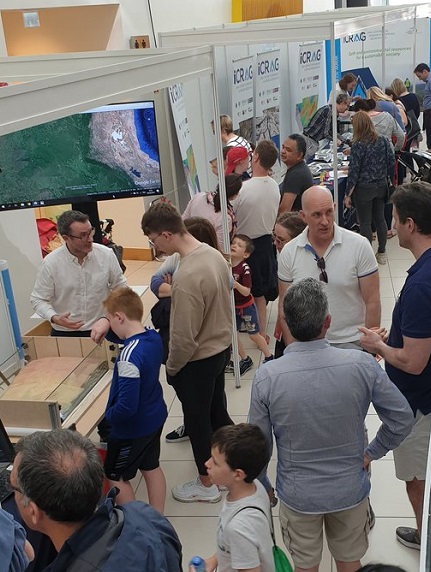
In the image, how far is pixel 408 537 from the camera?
3395 millimetres

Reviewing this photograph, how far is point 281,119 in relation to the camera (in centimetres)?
947

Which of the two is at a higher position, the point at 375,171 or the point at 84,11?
the point at 84,11

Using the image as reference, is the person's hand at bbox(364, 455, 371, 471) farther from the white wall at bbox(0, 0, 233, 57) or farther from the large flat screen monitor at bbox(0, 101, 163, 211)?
the white wall at bbox(0, 0, 233, 57)

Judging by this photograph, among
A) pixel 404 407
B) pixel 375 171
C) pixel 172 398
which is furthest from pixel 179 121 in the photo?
pixel 404 407

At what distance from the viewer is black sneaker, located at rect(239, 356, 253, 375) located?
17.5ft

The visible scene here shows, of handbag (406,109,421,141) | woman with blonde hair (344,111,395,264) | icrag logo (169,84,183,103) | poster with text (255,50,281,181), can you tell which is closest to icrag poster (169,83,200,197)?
icrag logo (169,84,183,103)

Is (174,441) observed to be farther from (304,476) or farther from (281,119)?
(281,119)

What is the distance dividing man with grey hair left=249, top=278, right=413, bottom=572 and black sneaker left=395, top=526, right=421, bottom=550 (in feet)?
3.14

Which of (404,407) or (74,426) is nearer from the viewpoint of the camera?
(404,407)

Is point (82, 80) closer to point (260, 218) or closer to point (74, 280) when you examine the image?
point (74, 280)

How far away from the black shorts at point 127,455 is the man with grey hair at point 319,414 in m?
0.98

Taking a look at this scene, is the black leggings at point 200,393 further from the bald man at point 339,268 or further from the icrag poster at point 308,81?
the icrag poster at point 308,81

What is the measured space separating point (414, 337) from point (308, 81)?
292 inches

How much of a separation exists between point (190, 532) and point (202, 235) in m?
1.53
